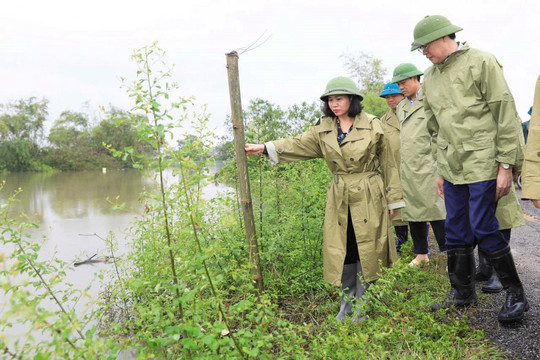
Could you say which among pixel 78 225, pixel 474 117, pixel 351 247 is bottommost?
→ pixel 78 225

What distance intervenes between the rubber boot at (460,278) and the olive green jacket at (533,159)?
2.71ft

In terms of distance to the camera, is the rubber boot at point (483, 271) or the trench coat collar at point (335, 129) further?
the rubber boot at point (483, 271)

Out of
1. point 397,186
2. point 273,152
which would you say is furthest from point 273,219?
point 397,186

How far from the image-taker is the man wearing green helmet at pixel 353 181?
319cm

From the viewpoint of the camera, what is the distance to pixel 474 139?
2.80m

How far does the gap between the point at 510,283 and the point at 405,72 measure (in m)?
2.09

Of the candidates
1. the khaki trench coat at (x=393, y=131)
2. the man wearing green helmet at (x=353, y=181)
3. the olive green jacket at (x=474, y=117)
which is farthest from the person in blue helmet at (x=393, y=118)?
the olive green jacket at (x=474, y=117)

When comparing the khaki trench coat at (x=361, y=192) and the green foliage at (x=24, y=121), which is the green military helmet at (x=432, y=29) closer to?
the khaki trench coat at (x=361, y=192)

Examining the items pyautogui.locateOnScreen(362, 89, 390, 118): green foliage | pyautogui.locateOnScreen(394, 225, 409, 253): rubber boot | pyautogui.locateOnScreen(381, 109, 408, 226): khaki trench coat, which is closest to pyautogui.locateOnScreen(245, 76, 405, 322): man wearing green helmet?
pyautogui.locateOnScreen(381, 109, 408, 226): khaki trench coat

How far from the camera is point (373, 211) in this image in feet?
10.5

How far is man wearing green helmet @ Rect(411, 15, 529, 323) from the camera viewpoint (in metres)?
2.70

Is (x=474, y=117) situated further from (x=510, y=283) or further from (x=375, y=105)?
(x=375, y=105)

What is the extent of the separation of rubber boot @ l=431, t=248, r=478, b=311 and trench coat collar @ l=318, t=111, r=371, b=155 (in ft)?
3.50

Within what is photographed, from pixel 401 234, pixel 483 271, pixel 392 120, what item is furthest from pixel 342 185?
pixel 401 234
